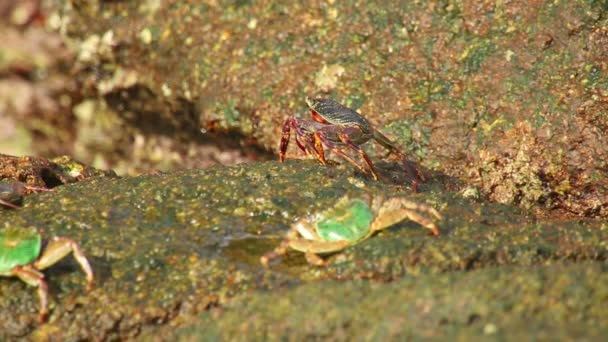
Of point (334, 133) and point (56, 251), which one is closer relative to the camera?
point (56, 251)

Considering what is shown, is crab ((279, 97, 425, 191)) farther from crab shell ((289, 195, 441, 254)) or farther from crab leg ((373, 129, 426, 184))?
crab shell ((289, 195, 441, 254))

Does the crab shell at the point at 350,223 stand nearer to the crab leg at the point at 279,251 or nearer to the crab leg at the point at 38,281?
the crab leg at the point at 279,251

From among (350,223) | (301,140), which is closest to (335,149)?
(301,140)

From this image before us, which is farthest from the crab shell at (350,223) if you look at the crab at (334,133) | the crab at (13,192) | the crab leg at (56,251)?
the crab at (13,192)

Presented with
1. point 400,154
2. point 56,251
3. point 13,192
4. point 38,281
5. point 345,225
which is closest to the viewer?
point 38,281

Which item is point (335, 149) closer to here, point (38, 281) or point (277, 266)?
point (277, 266)

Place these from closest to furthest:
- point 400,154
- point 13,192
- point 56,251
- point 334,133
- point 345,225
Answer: point 56,251
point 345,225
point 13,192
point 334,133
point 400,154

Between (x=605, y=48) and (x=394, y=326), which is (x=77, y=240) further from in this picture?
(x=605, y=48)
